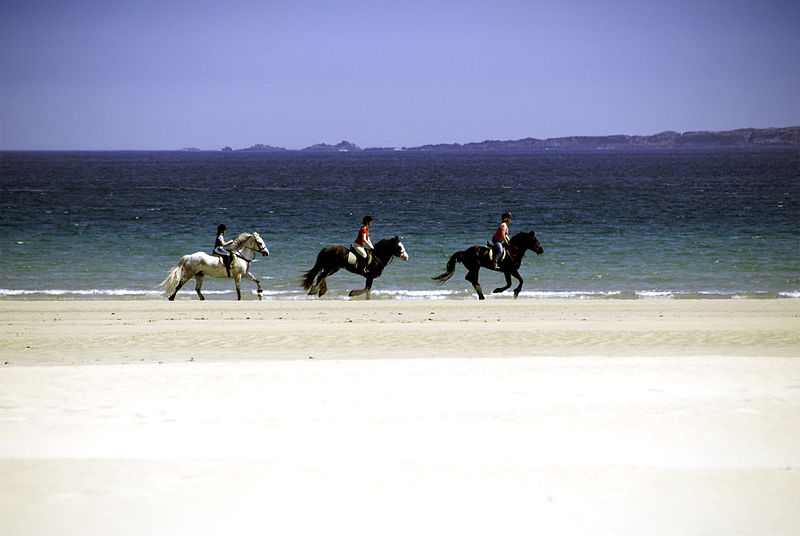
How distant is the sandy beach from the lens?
22.2 ft

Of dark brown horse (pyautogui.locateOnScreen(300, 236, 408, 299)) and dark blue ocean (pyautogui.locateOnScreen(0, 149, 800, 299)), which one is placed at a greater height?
dark brown horse (pyautogui.locateOnScreen(300, 236, 408, 299))

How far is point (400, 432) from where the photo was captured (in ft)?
29.0

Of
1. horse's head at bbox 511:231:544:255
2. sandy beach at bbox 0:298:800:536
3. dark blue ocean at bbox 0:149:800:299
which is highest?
horse's head at bbox 511:231:544:255

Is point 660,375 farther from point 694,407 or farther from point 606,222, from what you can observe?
point 606,222

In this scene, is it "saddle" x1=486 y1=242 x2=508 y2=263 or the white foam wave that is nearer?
"saddle" x1=486 y1=242 x2=508 y2=263

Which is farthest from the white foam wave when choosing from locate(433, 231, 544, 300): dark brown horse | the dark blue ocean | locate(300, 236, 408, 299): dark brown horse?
locate(300, 236, 408, 299): dark brown horse

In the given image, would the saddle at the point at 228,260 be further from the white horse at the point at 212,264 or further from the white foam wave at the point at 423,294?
the white foam wave at the point at 423,294

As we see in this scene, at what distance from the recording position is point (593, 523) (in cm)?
657

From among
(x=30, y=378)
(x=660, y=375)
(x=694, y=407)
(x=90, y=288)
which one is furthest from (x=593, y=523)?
(x=90, y=288)

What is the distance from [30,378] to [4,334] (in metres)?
4.74

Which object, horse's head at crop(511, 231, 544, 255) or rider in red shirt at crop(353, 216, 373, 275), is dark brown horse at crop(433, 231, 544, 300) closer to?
horse's head at crop(511, 231, 544, 255)

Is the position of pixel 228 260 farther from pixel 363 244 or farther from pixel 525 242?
pixel 525 242

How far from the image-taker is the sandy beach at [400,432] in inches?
267

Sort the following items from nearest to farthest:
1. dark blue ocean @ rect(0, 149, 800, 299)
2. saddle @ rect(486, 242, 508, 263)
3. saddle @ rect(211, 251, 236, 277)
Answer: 1. saddle @ rect(211, 251, 236, 277)
2. saddle @ rect(486, 242, 508, 263)
3. dark blue ocean @ rect(0, 149, 800, 299)
